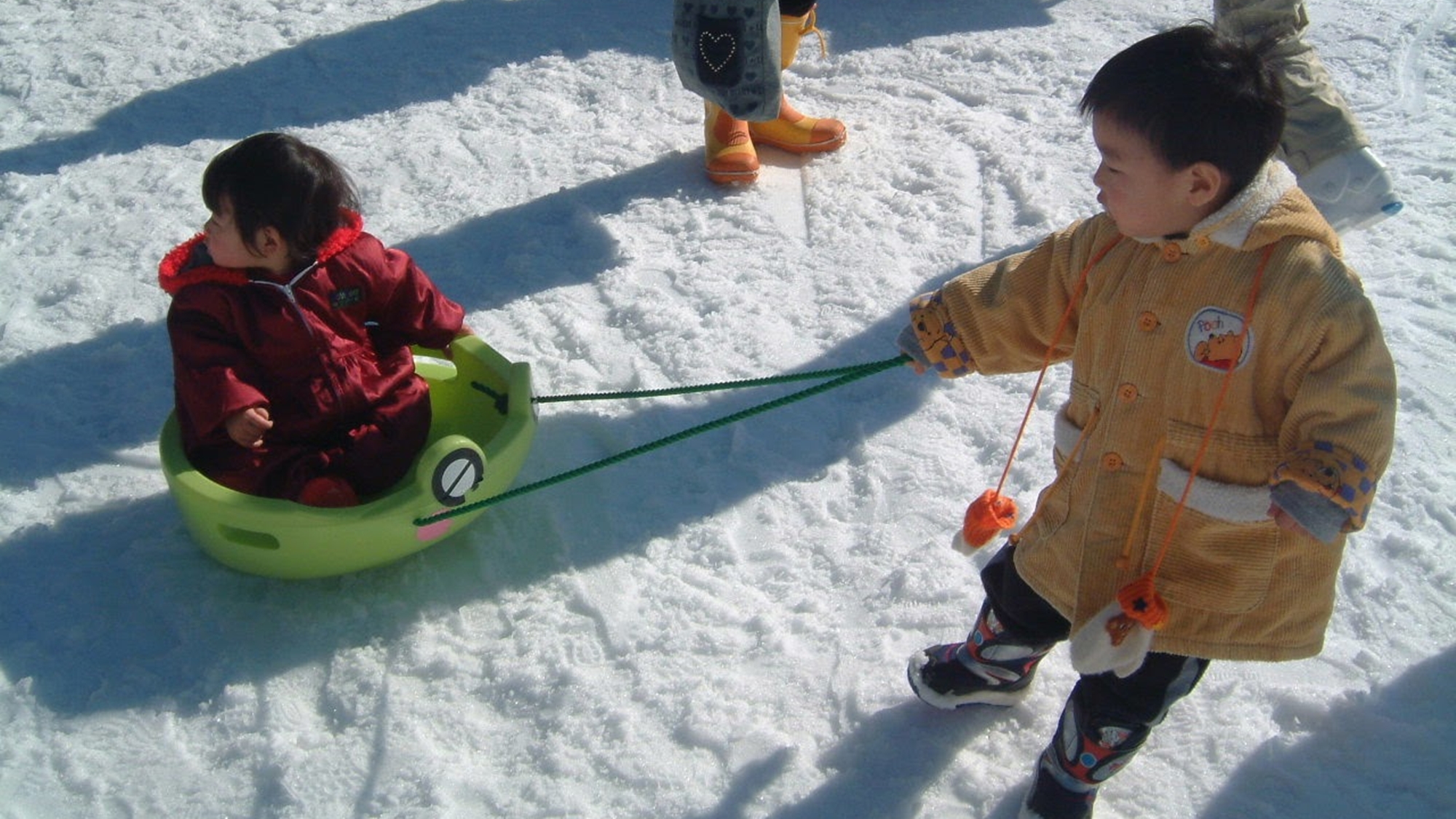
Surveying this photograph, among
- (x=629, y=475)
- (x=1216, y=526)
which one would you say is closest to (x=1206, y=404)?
(x=1216, y=526)

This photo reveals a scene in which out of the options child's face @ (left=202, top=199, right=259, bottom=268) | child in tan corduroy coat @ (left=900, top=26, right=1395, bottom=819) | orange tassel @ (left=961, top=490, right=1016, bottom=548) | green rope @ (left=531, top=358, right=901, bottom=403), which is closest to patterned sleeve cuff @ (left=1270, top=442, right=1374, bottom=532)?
child in tan corduroy coat @ (left=900, top=26, right=1395, bottom=819)

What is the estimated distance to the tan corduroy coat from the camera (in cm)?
128

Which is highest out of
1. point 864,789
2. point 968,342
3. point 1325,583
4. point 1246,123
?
point 1246,123

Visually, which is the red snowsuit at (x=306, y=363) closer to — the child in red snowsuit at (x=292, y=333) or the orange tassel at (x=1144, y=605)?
the child in red snowsuit at (x=292, y=333)

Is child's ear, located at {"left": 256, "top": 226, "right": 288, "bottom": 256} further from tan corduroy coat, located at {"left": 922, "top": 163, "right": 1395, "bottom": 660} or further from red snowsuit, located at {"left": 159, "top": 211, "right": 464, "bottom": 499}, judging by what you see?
tan corduroy coat, located at {"left": 922, "top": 163, "right": 1395, "bottom": 660}

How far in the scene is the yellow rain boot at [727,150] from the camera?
3.11 meters

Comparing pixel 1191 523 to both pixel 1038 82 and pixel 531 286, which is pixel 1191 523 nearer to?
pixel 531 286

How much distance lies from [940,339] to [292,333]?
1.07 meters

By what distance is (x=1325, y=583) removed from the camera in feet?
4.71

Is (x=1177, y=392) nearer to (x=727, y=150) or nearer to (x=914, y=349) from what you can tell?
(x=914, y=349)

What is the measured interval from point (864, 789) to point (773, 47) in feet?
5.89

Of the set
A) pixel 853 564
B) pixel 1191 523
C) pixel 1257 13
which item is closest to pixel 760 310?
pixel 853 564

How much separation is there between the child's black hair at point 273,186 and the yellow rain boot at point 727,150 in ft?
4.42

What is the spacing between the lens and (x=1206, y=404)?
4.55 feet
